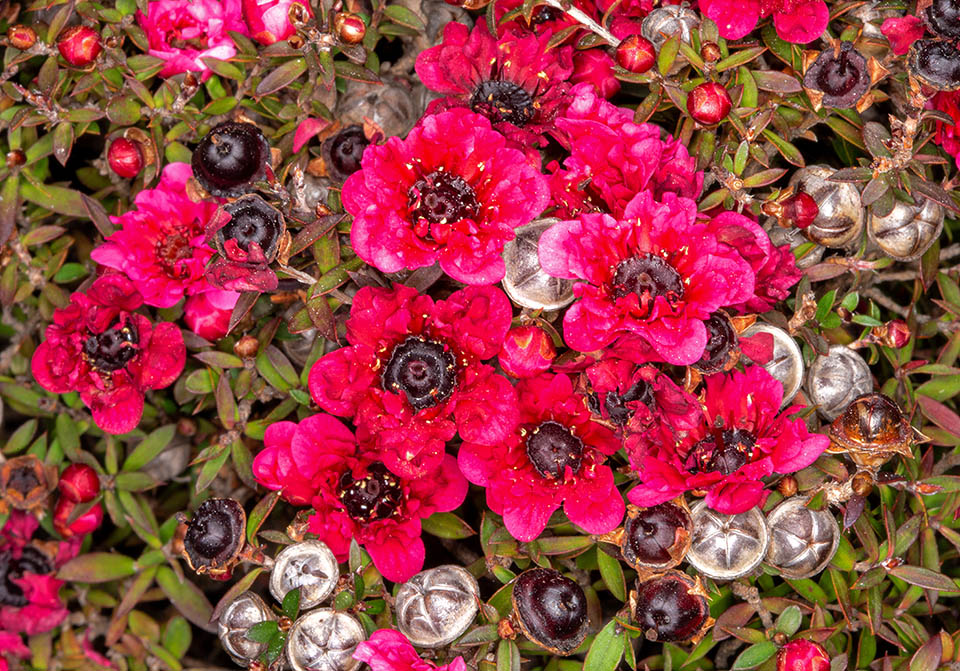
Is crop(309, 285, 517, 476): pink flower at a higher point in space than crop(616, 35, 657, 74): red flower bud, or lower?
lower

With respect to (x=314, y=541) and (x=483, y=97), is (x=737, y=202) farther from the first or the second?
(x=314, y=541)

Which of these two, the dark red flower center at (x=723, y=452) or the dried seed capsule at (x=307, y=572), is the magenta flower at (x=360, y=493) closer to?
the dried seed capsule at (x=307, y=572)

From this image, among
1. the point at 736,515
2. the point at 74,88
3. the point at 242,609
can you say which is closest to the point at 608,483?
the point at 736,515

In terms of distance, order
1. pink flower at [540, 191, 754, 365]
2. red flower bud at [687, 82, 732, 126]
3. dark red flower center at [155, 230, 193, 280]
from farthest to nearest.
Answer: dark red flower center at [155, 230, 193, 280] → red flower bud at [687, 82, 732, 126] → pink flower at [540, 191, 754, 365]

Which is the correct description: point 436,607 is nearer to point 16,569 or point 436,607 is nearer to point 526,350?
point 526,350

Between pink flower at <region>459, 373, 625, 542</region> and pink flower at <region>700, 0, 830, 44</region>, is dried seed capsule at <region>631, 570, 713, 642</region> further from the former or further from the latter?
pink flower at <region>700, 0, 830, 44</region>

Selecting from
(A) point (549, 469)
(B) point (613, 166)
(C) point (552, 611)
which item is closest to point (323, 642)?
(C) point (552, 611)

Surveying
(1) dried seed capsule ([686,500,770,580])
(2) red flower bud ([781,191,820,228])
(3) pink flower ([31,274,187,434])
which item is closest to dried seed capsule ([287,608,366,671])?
(3) pink flower ([31,274,187,434])
